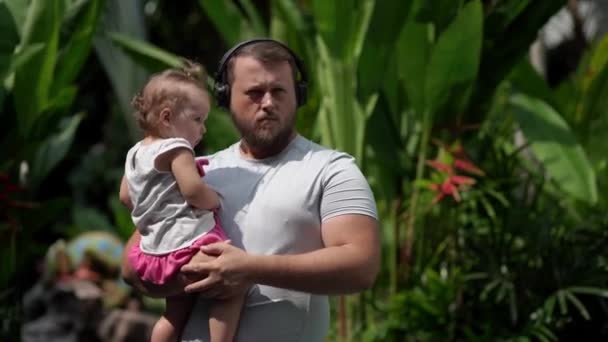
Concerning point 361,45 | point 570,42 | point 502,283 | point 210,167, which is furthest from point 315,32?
point 570,42

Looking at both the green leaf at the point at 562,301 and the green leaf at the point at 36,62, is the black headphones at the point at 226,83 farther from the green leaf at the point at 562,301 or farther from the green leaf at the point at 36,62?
the green leaf at the point at 36,62

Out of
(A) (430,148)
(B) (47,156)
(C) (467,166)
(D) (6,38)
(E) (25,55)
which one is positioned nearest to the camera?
(D) (6,38)

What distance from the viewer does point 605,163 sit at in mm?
5609

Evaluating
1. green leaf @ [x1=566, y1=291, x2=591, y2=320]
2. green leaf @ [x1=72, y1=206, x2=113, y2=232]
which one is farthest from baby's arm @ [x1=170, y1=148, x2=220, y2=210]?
green leaf @ [x1=72, y1=206, x2=113, y2=232]

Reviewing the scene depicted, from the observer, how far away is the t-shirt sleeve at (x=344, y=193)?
216cm

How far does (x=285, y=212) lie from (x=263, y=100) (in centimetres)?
22

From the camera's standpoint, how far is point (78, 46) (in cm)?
518

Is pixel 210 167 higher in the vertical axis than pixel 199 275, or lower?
higher

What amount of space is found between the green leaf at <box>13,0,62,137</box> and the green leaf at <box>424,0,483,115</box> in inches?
65.4

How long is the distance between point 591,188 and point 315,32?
148 centimetres

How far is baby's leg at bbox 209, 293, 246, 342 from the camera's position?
2174 mm

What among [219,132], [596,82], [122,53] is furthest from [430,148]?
[122,53]

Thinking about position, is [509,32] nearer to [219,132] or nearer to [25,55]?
[219,132]

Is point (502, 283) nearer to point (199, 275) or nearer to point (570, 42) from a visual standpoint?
point (199, 275)
